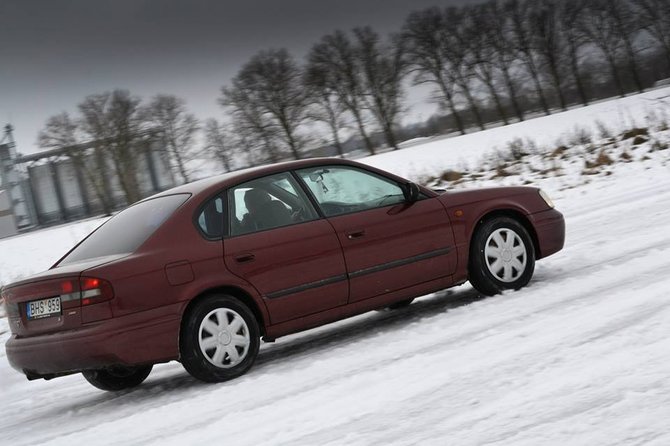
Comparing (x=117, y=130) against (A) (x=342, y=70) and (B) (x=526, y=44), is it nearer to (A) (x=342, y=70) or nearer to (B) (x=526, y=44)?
(A) (x=342, y=70)

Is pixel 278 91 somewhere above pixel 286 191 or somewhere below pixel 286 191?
above

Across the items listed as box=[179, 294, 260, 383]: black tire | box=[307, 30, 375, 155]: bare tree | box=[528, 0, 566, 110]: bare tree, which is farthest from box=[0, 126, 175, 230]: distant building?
box=[179, 294, 260, 383]: black tire

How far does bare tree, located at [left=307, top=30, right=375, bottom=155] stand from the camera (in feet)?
194

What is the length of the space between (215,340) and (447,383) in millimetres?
1861

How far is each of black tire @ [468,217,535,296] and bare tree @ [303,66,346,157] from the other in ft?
158

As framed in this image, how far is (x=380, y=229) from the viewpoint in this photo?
255 inches

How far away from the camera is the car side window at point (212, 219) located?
5.86 meters

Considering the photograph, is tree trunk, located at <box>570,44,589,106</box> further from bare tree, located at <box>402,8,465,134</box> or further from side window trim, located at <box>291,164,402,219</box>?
side window trim, located at <box>291,164,402,219</box>

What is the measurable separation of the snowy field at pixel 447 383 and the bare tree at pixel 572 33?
207 feet

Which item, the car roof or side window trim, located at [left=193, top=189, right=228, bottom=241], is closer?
side window trim, located at [left=193, top=189, right=228, bottom=241]

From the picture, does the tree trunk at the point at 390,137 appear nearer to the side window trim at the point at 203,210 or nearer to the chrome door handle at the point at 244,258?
the side window trim at the point at 203,210

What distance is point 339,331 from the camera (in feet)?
23.2

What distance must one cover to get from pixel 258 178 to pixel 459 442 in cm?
325

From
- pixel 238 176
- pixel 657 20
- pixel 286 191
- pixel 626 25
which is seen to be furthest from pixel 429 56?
pixel 238 176
